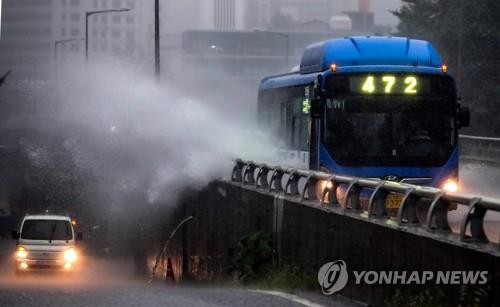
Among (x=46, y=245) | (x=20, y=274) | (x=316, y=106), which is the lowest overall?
(x=20, y=274)

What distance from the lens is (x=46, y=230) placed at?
31.5m

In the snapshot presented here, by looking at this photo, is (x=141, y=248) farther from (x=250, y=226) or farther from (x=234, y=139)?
(x=250, y=226)

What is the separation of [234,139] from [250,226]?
13.7 metres

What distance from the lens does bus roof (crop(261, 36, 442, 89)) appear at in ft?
83.3

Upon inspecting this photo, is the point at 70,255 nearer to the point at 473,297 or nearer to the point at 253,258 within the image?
the point at 253,258

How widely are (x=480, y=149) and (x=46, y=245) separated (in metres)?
22.9

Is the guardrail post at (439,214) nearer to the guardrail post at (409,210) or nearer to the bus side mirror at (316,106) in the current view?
the guardrail post at (409,210)

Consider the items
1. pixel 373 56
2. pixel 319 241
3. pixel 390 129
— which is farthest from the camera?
pixel 373 56

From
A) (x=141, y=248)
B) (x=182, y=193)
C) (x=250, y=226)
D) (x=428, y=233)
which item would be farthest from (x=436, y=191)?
(x=141, y=248)

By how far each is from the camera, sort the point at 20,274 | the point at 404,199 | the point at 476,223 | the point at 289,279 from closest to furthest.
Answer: the point at 476,223
the point at 404,199
the point at 289,279
the point at 20,274

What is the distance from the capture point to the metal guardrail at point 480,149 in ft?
155

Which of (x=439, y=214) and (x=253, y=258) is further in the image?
(x=253, y=258)

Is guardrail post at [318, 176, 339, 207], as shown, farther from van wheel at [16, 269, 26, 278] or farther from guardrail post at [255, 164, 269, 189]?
van wheel at [16, 269, 26, 278]

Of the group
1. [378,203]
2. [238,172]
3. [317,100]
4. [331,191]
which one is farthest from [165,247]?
[378,203]
